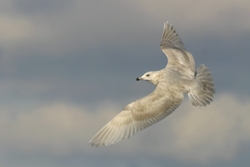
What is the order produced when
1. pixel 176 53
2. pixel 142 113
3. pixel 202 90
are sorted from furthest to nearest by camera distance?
pixel 176 53 < pixel 202 90 < pixel 142 113

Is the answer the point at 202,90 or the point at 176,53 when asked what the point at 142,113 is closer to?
the point at 202,90

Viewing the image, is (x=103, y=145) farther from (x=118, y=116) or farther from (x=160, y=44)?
(x=160, y=44)

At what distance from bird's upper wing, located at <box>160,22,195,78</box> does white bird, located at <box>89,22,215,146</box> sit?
8cm

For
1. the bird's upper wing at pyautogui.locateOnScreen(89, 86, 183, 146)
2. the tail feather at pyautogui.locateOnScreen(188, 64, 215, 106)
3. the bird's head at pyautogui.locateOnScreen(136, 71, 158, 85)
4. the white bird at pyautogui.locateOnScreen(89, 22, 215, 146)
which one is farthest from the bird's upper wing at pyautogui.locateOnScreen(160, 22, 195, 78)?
the bird's upper wing at pyautogui.locateOnScreen(89, 86, 183, 146)

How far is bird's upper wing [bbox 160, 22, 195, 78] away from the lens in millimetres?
27906

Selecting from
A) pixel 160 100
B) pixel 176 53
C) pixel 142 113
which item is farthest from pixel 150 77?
pixel 142 113

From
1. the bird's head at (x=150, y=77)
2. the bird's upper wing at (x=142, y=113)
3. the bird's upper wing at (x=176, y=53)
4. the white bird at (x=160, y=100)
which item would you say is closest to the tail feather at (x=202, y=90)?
the white bird at (x=160, y=100)

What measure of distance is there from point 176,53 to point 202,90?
3.86m

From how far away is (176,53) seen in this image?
29.4 meters

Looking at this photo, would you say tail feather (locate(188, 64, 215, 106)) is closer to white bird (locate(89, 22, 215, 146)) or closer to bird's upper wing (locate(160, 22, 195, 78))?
white bird (locate(89, 22, 215, 146))

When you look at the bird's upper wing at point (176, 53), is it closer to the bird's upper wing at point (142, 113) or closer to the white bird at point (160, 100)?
the white bird at point (160, 100)

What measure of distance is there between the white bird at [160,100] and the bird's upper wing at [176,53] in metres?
0.08

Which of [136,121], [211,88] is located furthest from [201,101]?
[136,121]

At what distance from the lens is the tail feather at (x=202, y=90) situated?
2555cm
